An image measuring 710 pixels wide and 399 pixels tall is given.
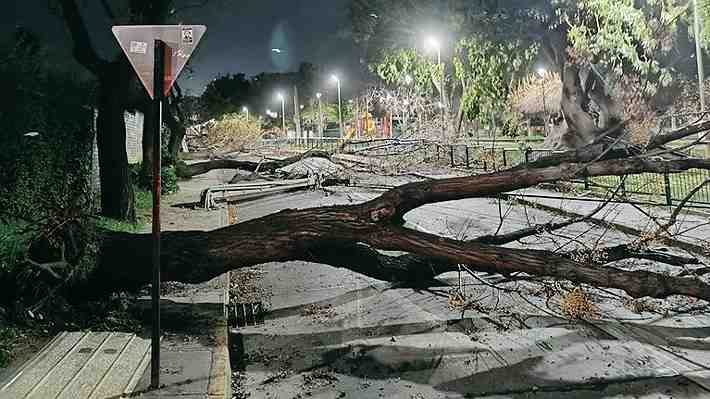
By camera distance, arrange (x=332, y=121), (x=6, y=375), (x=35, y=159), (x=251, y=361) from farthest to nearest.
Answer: (x=332, y=121)
(x=35, y=159)
(x=251, y=361)
(x=6, y=375)

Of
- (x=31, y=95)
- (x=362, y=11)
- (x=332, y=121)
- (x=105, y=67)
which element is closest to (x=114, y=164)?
(x=105, y=67)

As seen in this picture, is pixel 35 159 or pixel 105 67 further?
pixel 105 67

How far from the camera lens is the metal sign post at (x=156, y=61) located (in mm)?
4090

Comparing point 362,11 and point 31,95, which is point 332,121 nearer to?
point 362,11

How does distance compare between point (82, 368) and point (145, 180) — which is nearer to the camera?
point (82, 368)

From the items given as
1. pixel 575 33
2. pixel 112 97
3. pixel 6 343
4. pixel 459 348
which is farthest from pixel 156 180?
pixel 575 33

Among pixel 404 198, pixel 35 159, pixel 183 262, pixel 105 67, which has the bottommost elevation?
pixel 183 262

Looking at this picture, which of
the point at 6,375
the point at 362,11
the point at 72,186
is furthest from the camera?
the point at 362,11

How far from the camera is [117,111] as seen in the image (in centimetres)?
1180

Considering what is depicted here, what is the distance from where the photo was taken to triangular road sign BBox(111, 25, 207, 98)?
4.09 metres

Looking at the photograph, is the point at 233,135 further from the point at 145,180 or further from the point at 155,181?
the point at 155,181

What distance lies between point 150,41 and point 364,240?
→ 260cm

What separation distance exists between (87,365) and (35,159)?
4.61 meters

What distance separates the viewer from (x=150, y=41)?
411 centimetres
